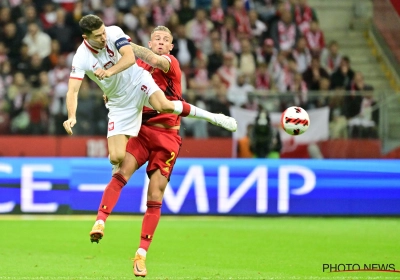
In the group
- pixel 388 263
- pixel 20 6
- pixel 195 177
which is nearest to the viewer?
pixel 388 263

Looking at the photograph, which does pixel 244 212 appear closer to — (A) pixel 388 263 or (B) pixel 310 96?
(B) pixel 310 96

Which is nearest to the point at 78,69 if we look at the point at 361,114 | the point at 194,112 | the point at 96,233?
the point at 194,112

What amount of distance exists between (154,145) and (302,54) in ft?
33.2

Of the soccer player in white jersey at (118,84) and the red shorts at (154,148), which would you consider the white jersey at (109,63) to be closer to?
the soccer player in white jersey at (118,84)

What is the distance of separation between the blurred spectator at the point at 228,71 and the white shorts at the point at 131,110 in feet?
27.7

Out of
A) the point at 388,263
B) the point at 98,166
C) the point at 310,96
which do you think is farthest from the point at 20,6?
the point at 388,263

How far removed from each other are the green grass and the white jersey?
1931mm

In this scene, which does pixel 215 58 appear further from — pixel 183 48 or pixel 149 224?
pixel 149 224

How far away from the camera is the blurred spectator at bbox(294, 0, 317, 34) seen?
1886 centimetres

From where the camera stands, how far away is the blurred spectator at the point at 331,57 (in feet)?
59.6

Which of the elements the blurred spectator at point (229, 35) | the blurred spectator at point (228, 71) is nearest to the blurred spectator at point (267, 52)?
the blurred spectator at point (229, 35)

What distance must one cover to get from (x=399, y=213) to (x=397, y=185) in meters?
0.49

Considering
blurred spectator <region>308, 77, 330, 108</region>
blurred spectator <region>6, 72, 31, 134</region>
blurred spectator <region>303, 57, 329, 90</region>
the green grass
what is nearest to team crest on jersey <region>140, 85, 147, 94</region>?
the green grass

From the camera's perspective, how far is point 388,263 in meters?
9.00
